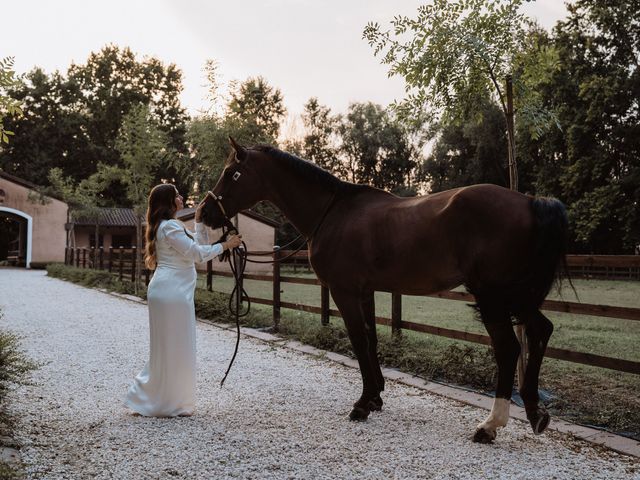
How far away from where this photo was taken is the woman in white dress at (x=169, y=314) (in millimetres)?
4441

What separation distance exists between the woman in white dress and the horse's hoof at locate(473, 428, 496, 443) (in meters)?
2.27

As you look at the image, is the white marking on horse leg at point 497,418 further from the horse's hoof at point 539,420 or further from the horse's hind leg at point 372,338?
the horse's hind leg at point 372,338

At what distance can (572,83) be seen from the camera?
2803cm

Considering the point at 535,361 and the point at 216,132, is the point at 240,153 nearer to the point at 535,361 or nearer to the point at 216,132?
the point at 535,361

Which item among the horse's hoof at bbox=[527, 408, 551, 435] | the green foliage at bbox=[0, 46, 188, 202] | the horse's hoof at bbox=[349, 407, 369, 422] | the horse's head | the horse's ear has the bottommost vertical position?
the horse's hoof at bbox=[349, 407, 369, 422]

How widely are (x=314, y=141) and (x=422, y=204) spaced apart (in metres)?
37.6

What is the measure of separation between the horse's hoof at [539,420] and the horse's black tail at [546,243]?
31.0 inches

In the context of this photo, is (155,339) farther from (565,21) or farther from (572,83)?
(565,21)

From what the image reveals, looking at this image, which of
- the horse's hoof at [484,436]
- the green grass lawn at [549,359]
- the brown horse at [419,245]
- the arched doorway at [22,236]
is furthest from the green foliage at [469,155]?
the horse's hoof at [484,436]

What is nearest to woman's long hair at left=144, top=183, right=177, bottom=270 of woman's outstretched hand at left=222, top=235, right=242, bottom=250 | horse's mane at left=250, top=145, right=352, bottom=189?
woman's outstretched hand at left=222, top=235, right=242, bottom=250

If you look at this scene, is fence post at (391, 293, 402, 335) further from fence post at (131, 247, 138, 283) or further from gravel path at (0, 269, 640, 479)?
fence post at (131, 247, 138, 283)

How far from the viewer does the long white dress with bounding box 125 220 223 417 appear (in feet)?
14.6

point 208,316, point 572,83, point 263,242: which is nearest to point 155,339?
point 208,316

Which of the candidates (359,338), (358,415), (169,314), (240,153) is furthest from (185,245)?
(358,415)
